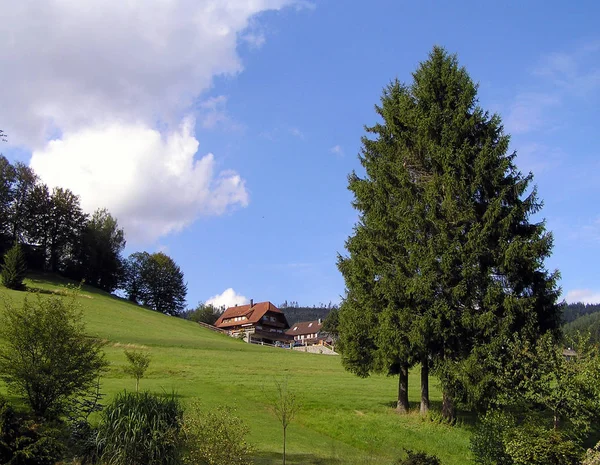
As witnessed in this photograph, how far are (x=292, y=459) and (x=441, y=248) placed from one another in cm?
1038

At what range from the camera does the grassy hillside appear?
62.0 ft

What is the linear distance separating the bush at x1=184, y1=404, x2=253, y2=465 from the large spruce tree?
36.2 feet

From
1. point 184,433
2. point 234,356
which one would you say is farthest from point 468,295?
point 234,356

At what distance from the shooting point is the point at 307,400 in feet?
85.7

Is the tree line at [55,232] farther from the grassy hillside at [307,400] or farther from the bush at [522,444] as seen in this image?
the bush at [522,444]

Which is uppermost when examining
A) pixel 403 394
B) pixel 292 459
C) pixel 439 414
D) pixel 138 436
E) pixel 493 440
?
pixel 403 394

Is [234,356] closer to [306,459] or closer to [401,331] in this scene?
[401,331]

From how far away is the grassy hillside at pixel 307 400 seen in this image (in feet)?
62.0

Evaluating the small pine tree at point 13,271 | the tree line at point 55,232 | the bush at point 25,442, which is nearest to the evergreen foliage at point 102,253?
the tree line at point 55,232

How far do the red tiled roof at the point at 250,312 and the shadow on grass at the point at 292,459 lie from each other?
285 ft

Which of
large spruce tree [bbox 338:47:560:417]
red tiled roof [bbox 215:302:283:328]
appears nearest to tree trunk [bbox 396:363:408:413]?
large spruce tree [bbox 338:47:560:417]

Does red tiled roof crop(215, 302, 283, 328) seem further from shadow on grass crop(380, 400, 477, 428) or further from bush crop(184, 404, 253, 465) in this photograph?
bush crop(184, 404, 253, 465)

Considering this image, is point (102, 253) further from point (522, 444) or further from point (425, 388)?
point (522, 444)

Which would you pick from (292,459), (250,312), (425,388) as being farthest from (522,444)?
(250,312)
